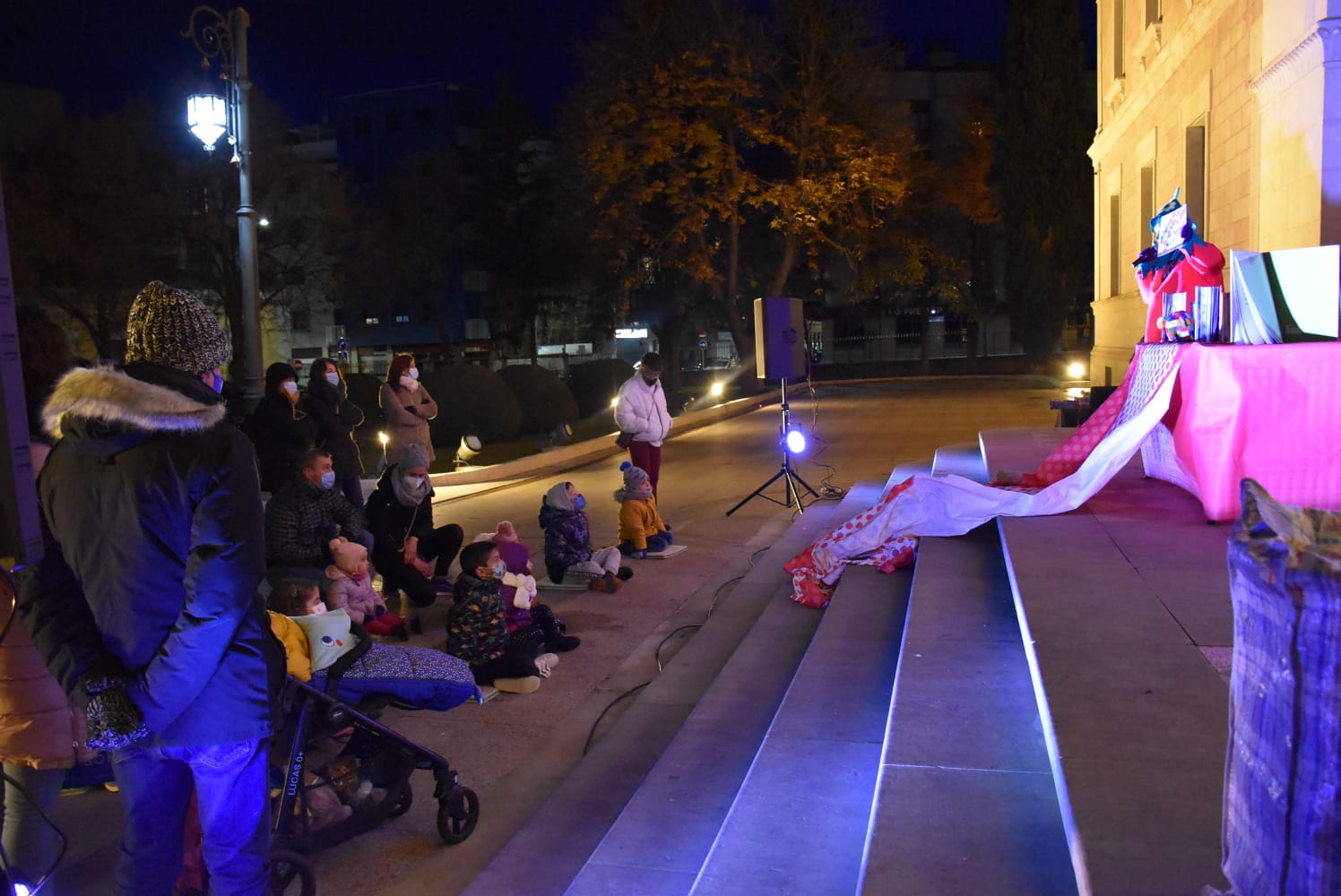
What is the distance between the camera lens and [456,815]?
407 centimetres

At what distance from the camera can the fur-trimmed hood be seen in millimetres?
2453

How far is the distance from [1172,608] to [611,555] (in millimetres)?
4506

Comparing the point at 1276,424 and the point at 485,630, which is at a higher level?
the point at 1276,424

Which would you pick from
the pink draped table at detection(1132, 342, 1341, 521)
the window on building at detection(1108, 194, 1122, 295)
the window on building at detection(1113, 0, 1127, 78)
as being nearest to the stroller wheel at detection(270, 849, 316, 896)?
the pink draped table at detection(1132, 342, 1341, 521)

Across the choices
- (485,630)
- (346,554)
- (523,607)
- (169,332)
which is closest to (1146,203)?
(523,607)

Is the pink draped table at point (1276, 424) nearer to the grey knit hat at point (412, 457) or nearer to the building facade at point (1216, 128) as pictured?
the building facade at point (1216, 128)

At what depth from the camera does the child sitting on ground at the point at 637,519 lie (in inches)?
353

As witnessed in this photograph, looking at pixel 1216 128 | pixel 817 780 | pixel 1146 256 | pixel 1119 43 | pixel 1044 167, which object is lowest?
pixel 817 780

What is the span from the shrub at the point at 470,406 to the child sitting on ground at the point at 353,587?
40.1 ft

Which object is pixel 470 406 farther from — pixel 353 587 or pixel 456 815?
pixel 456 815

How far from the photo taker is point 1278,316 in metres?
6.29

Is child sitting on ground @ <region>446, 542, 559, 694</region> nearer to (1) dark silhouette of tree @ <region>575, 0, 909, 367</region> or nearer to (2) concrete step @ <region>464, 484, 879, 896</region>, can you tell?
(2) concrete step @ <region>464, 484, 879, 896</region>

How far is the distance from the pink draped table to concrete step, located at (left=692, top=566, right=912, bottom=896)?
2.26 metres

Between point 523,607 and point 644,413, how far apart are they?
4.08m
